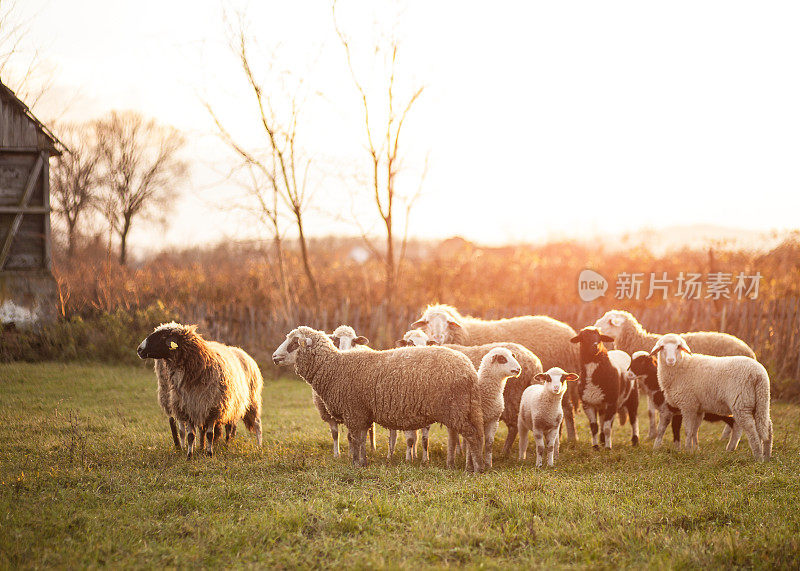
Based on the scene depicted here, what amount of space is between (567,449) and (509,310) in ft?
30.2

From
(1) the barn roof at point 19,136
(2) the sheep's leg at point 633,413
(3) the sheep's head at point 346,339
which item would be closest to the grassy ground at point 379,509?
(2) the sheep's leg at point 633,413

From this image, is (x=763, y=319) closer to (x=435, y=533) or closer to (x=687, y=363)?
(x=687, y=363)

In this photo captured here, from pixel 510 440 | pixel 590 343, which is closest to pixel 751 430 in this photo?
pixel 590 343

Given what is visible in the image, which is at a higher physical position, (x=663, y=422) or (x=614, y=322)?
(x=614, y=322)

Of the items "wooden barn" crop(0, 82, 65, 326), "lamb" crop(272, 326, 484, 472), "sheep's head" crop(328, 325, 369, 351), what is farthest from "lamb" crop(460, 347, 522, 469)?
"wooden barn" crop(0, 82, 65, 326)

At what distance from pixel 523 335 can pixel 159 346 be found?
5.66 meters

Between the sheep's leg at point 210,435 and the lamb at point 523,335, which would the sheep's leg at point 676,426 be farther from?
the sheep's leg at point 210,435

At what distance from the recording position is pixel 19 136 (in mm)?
18234

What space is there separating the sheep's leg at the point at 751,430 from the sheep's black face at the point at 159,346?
7542 mm

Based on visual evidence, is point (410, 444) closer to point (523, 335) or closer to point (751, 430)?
point (523, 335)

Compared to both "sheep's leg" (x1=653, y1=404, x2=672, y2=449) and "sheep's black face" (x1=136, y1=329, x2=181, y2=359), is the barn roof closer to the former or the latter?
"sheep's black face" (x1=136, y1=329, x2=181, y2=359)

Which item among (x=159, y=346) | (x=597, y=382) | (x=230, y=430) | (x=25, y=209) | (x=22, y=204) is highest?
(x=22, y=204)

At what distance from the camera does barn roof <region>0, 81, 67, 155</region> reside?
1778 cm

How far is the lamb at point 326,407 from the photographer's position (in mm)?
8648
